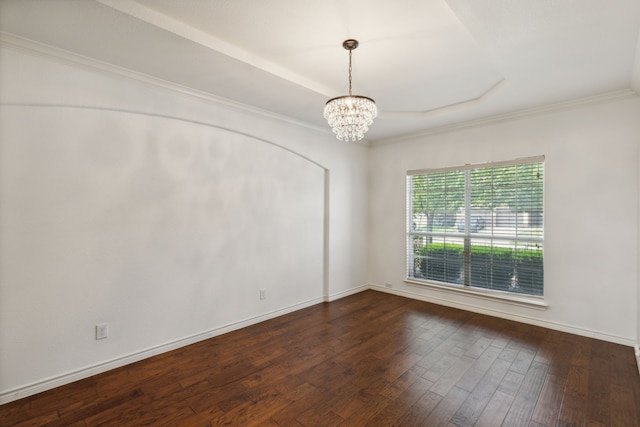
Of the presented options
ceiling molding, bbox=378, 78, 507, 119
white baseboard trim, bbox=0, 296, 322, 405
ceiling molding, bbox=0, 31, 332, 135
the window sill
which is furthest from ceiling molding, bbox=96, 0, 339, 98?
the window sill

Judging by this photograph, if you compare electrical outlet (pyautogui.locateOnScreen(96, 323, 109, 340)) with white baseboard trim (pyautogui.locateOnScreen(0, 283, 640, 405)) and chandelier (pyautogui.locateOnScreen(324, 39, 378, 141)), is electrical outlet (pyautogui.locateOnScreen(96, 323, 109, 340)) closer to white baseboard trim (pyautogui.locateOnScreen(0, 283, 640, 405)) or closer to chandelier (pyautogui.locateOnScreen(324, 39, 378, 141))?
white baseboard trim (pyautogui.locateOnScreen(0, 283, 640, 405))

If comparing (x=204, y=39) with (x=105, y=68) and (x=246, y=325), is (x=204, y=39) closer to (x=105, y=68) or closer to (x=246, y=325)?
(x=105, y=68)

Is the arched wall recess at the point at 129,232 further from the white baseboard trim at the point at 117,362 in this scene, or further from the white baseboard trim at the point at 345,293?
the white baseboard trim at the point at 345,293

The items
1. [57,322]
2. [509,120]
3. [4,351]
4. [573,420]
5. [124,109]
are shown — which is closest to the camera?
[573,420]

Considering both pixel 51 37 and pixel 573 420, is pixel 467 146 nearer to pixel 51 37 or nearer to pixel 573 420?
pixel 573 420

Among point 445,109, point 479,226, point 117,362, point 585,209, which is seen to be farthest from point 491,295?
point 117,362

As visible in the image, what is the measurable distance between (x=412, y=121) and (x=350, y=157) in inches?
48.3

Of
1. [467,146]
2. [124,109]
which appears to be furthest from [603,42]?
[124,109]

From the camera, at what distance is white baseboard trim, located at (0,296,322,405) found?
2248 mm

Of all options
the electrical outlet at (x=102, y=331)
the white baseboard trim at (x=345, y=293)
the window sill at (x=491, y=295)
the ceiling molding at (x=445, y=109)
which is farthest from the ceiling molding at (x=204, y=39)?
the window sill at (x=491, y=295)

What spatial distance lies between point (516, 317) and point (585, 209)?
5.03 feet

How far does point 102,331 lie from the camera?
2.62 meters

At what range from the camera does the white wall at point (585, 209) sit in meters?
3.19

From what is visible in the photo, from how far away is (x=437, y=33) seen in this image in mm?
2270
